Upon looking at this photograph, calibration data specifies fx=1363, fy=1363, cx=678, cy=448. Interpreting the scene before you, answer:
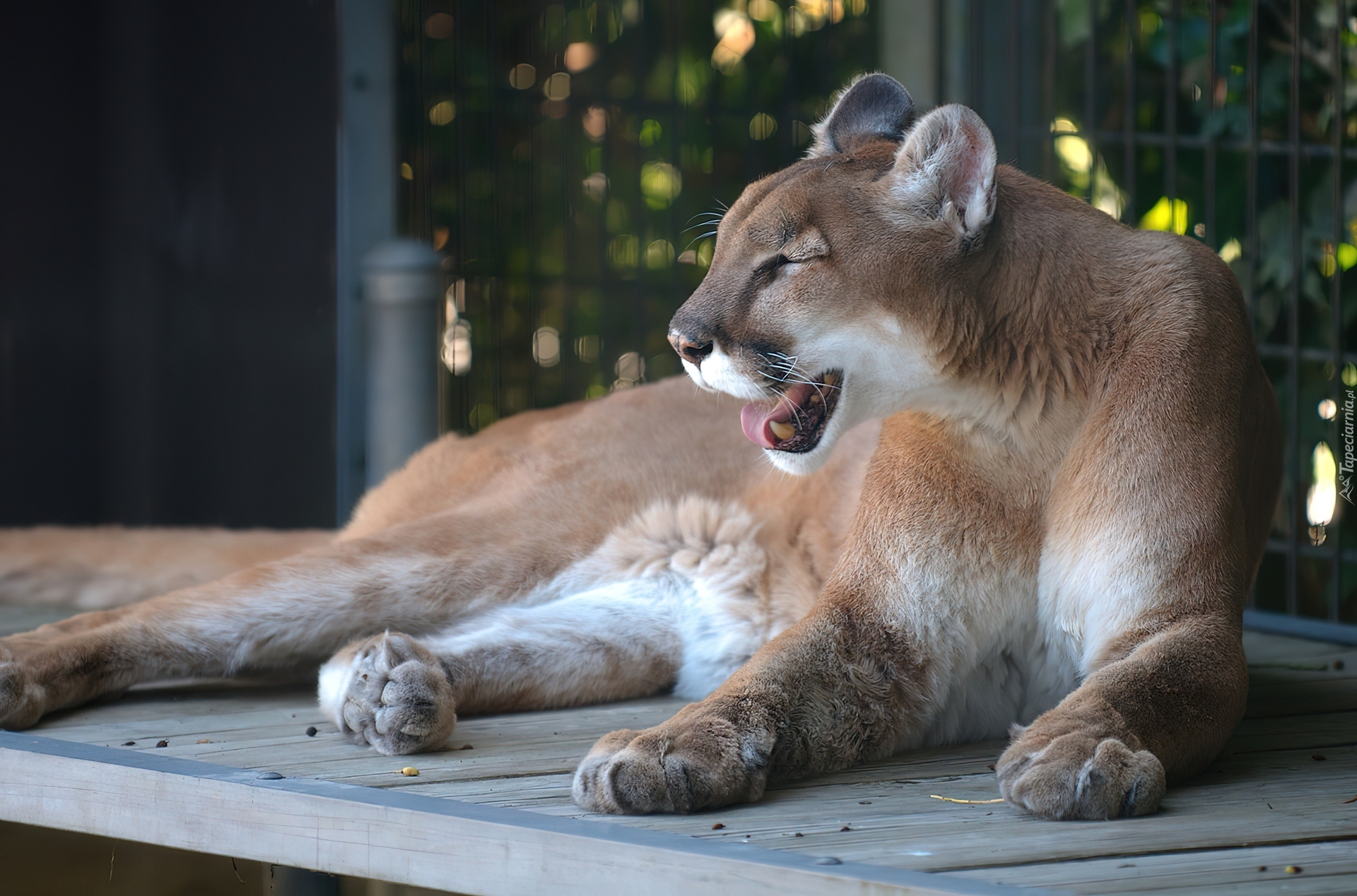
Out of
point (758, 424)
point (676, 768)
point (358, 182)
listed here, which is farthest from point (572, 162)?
point (676, 768)

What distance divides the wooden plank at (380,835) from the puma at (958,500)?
0.18 meters

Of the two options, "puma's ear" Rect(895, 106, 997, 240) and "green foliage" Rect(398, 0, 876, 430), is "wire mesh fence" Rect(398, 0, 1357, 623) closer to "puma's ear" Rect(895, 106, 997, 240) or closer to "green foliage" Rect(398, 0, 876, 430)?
"green foliage" Rect(398, 0, 876, 430)

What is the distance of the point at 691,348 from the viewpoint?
7.68ft

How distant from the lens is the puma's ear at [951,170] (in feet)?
7.55

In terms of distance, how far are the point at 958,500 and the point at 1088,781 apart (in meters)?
0.64

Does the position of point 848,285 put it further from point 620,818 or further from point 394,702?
point 394,702

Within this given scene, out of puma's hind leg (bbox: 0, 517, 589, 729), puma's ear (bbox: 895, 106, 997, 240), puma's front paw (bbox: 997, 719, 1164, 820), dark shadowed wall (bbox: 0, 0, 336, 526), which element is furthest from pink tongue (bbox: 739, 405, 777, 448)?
dark shadowed wall (bbox: 0, 0, 336, 526)

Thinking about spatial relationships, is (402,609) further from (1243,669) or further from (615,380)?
(615,380)

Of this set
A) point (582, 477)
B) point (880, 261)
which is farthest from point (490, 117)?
point (880, 261)

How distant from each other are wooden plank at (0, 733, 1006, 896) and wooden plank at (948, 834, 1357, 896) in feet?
0.34

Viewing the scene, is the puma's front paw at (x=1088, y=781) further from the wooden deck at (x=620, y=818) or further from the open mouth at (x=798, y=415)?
the open mouth at (x=798, y=415)

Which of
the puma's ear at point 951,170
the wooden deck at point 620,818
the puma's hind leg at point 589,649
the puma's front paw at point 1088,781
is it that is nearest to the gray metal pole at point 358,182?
the puma's hind leg at point 589,649

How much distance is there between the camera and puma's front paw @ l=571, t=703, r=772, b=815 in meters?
2.03

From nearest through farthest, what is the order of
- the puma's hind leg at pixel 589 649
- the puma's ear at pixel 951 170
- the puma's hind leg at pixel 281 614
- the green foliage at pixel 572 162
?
the puma's ear at pixel 951 170 → the puma's hind leg at pixel 281 614 → the puma's hind leg at pixel 589 649 → the green foliage at pixel 572 162
